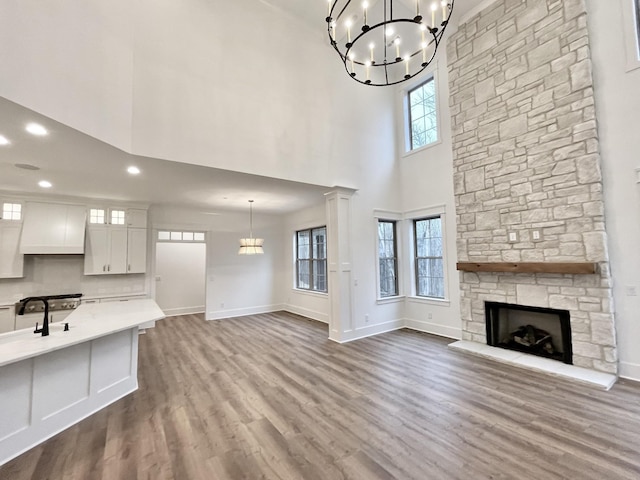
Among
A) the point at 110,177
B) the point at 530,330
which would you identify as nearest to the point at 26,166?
the point at 110,177

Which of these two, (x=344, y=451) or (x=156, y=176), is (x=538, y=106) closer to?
(x=344, y=451)

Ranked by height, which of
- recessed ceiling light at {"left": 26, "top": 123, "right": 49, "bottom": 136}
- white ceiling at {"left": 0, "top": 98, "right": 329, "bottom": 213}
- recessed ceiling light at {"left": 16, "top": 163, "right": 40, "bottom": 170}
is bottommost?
recessed ceiling light at {"left": 26, "top": 123, "right": 49, "bottom": 136}

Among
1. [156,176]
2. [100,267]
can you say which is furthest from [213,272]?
[156,176]

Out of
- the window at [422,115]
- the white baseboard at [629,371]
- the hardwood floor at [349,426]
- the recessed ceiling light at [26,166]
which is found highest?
the window at [422,115]

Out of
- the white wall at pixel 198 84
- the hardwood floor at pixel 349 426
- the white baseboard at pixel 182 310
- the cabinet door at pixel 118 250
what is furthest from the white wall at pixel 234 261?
the white wall at pixel 198 84

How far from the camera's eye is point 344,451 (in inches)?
90.3

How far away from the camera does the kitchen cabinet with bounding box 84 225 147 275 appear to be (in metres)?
5.69

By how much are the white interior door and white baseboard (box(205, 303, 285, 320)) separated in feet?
4.56

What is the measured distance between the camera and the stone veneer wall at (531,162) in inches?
148

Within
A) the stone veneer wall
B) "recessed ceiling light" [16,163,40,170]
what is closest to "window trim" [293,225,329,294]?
the stone veneer wall

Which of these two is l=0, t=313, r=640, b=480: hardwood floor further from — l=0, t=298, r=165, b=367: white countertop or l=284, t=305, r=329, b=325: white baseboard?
l=284, t=305, r=329, b=325: white baseboard

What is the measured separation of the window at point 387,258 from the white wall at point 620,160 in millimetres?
3383

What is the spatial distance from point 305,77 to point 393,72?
2.77 metres

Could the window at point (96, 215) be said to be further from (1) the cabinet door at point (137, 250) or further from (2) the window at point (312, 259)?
(2) the window at point (312, 259)
